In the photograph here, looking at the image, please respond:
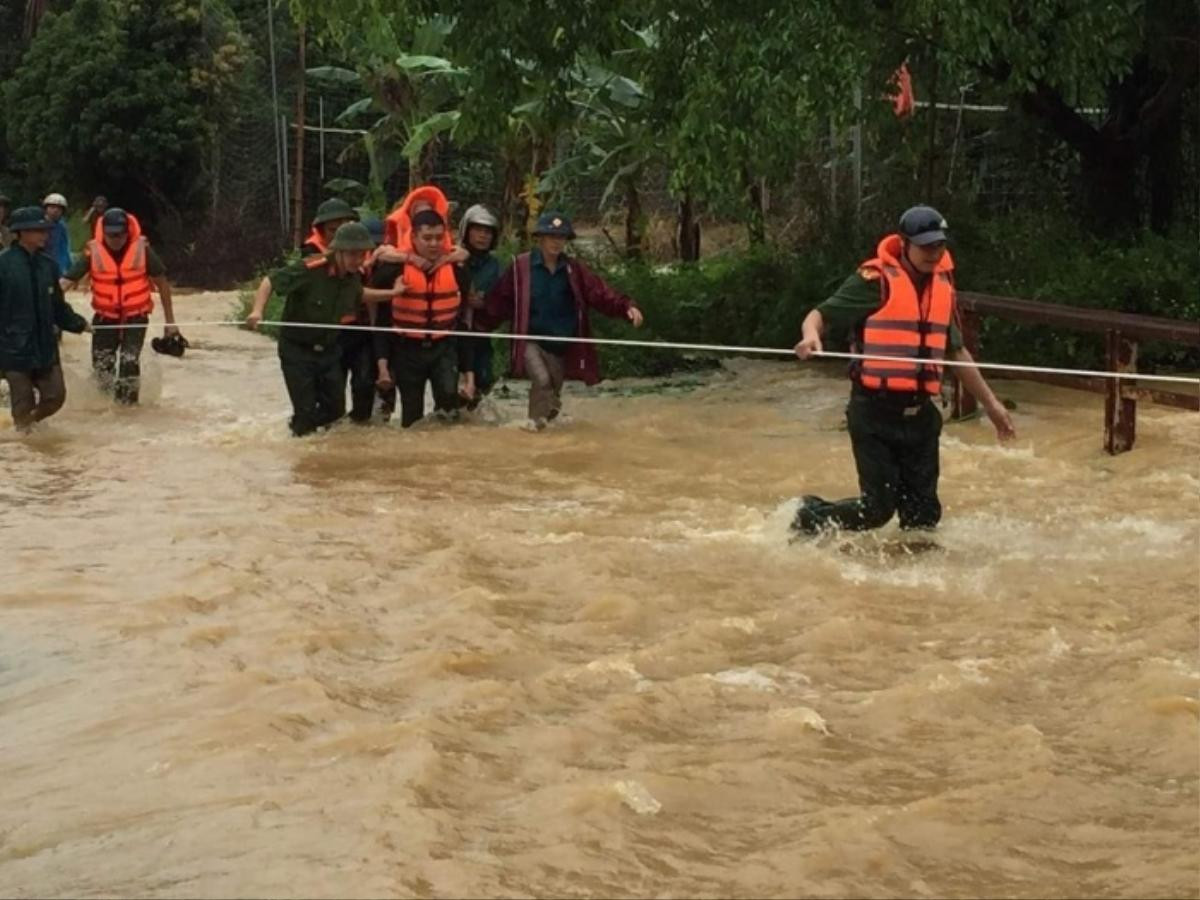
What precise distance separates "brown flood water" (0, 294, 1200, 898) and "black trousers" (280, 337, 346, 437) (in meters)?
0.93

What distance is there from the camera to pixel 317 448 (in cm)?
1294

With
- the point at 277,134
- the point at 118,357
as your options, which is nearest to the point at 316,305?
the point at 118,357

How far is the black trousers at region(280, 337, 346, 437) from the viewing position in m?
13.1

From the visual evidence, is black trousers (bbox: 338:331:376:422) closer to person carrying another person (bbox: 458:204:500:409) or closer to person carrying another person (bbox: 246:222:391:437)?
person carrying another person (bbox: 246:222:391:437)

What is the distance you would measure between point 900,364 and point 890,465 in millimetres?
525

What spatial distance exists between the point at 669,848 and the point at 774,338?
12.4m

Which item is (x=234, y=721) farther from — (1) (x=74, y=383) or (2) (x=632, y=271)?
(2) (x=632, y=271)

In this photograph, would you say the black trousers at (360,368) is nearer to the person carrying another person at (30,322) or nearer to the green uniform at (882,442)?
the person carrying another person at (30,322)

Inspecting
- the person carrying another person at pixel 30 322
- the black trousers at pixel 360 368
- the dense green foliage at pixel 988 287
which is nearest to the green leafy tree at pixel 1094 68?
the dense green foliage at pixel 988 287

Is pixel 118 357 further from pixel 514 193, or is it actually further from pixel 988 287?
pixel 514 193

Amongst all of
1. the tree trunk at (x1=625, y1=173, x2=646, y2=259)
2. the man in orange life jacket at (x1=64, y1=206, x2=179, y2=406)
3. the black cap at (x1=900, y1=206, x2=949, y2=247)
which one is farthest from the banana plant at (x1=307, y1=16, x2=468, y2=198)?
the black cap at (x1=900, y1=206, x2=949, y2=247)

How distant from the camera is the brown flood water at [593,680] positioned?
5262 mm

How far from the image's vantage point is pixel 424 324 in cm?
1339

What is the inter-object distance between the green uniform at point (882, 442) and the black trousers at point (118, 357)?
787 cm
